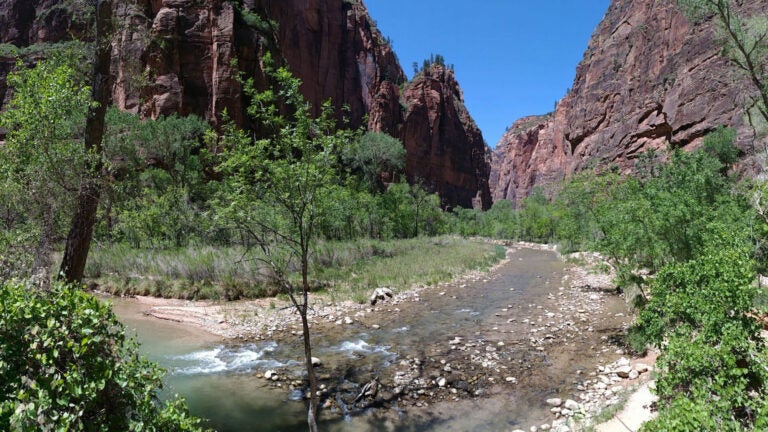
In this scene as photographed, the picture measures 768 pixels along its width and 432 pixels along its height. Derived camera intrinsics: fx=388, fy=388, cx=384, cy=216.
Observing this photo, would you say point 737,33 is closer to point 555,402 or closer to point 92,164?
point 555,402

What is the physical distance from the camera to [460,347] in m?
11.3

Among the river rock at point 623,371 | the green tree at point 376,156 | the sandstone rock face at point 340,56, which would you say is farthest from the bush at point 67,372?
the sandstone rock face at point 340,56

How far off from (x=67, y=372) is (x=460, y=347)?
993cm

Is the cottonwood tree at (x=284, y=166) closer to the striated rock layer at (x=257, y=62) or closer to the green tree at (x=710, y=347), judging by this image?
the striated rock layer at (x=257, y=62)

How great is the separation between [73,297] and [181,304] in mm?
14444

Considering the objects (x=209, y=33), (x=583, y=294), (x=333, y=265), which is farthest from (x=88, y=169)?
(x=209, y=33)

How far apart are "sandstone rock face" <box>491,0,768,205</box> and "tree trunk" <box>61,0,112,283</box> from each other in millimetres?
39544

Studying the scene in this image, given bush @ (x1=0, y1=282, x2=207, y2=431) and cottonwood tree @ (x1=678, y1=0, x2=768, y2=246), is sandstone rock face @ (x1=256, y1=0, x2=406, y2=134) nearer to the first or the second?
cottonwood tree @ (x1=678, y1=0, x2=768, y2=246)

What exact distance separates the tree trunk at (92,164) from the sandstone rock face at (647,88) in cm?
3954

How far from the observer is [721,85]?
158 ft

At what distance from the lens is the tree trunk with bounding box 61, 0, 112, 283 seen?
297 inches

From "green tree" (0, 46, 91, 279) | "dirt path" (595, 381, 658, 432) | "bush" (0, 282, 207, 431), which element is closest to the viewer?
"bush" (0, 282, 207, 431)

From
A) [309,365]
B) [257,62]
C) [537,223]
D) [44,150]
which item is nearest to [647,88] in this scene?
[537,223]

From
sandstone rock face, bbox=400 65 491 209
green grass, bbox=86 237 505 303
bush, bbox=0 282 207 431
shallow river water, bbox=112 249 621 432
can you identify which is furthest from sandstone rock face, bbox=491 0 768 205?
bush, bbox=0 282 207 431
